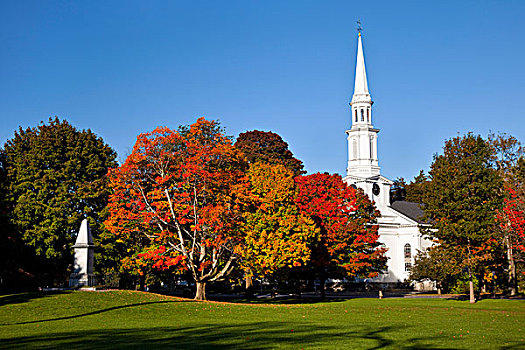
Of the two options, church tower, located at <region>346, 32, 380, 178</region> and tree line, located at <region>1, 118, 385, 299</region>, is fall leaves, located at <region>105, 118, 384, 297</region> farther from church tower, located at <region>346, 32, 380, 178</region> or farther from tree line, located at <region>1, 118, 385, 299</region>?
church tower, located at <region>346, 32, 380, 178</region>

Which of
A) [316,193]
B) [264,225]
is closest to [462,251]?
[316,193]

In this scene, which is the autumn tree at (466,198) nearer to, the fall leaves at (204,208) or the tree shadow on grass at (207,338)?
the fall leaves at (204,208)

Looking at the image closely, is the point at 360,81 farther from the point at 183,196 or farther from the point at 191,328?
the point at 191,328

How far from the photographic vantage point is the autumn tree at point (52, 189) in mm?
37125

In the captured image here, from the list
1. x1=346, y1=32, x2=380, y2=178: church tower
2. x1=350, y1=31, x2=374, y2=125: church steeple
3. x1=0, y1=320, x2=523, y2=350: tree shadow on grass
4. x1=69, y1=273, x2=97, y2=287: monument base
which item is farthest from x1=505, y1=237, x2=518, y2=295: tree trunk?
x1=69, y1=273, x2=97, y2=287: monument base

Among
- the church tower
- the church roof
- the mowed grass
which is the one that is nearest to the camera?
the mowed grass

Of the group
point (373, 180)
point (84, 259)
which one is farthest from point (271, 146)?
point (84, 259)

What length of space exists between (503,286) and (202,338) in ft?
152

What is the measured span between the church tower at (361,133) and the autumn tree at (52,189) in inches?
1503

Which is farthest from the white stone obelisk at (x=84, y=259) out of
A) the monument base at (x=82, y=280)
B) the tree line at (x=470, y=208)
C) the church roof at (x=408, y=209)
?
the church roof at (x=408, y=209)

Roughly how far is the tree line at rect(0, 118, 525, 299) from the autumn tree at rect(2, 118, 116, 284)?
0.28 feet

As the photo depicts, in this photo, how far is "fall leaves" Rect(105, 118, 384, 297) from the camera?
108 ft

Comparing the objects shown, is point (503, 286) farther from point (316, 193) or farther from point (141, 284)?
point (141, 284)

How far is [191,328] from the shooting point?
1812cm
